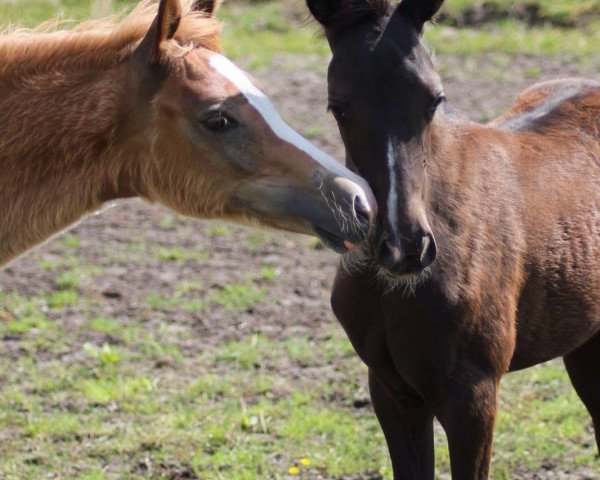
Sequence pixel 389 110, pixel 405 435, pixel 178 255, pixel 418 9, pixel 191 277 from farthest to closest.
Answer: pixel 178 255 < pixel 191 277 < pixel 405 435 < pixel 418 9 < pixel 389 110

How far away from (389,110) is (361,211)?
0.38 meters

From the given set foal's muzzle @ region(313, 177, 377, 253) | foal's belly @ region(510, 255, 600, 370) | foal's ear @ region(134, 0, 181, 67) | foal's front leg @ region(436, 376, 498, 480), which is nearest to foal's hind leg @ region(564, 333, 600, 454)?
foal's belly @ region(510, 255, 600, 370)

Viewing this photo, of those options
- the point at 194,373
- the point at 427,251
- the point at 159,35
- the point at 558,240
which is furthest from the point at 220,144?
the point at 194,373

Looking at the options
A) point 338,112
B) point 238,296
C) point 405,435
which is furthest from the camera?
point 238,296

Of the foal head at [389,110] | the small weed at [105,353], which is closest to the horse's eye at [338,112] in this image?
the foal head at [389,110]

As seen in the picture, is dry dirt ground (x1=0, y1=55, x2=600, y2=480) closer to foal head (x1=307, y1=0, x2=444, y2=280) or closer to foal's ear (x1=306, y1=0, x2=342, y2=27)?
Answer: foal head (x1=307, y1=0, x2=444, y2=280)

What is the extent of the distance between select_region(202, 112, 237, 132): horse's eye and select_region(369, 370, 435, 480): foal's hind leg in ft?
3.63

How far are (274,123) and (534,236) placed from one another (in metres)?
1.12

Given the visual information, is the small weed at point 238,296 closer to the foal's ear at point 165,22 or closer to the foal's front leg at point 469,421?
the foal's front leg at point 469,421

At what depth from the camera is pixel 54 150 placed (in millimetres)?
3672

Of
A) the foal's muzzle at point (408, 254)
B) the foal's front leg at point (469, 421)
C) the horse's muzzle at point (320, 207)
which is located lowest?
the foal's front leg at point (469, 421)

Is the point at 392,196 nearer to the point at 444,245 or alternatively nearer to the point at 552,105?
the point at 444,245

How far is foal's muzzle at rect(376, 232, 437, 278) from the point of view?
3.40 meters

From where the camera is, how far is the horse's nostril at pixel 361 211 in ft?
11.0
